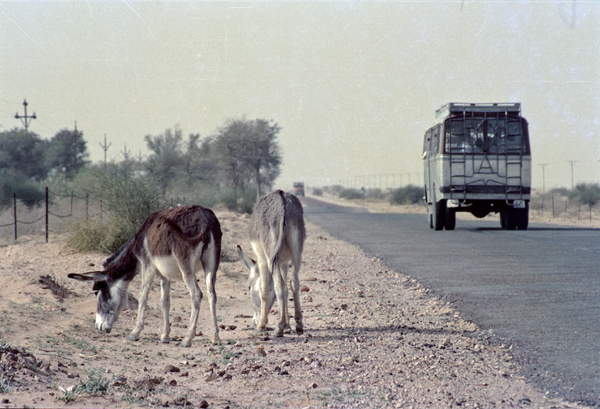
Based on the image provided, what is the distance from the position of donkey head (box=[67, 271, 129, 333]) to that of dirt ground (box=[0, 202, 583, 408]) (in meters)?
0.25

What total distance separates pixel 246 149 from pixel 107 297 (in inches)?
1808

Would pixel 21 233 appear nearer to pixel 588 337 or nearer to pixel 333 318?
pixel 333 318

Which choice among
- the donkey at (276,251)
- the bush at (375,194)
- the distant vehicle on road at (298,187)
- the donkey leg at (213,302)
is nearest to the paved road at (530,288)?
the donkey at (276,251)

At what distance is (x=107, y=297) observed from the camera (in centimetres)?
668

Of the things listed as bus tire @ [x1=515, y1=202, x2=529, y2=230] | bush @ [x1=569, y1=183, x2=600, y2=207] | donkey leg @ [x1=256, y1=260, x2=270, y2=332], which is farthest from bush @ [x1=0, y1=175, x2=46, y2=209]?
bush @ [x1=569, y1=183, x2=600, y2=207]

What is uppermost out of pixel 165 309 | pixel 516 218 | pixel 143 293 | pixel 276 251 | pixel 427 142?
pixel 427 142

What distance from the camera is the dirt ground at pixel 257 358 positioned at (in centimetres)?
430

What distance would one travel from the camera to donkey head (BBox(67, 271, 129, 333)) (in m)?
6.63

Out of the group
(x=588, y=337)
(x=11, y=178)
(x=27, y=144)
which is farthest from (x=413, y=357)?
(x=27, y=144)

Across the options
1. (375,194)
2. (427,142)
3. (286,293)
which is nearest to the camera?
(286,293)

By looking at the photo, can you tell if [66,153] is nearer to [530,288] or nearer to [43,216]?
[43,216]

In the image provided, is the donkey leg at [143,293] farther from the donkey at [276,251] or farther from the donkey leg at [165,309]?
the donkey at [276,251]

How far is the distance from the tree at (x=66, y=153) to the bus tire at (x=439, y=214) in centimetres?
3323

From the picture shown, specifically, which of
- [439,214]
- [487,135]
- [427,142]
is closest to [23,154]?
[427,142]
